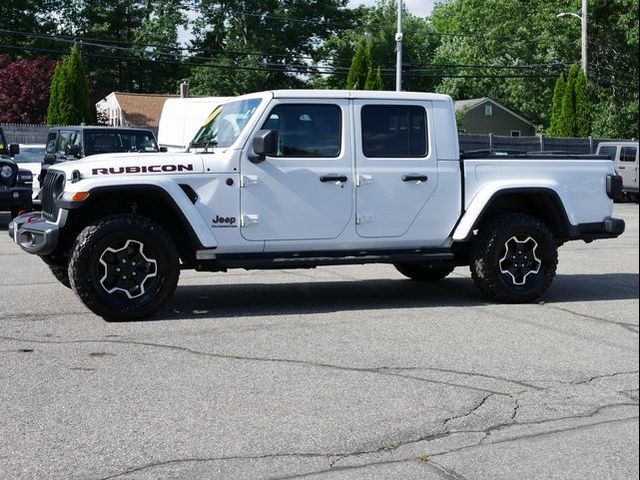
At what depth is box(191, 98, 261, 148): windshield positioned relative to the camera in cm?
866

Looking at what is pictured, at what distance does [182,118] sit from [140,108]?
32337 millimetres

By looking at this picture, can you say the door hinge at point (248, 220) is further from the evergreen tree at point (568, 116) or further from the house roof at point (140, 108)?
the house roof at point (140, 108)

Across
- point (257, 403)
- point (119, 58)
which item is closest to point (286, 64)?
point (119, 58)

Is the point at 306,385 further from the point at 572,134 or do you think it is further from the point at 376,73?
the point at 572,134

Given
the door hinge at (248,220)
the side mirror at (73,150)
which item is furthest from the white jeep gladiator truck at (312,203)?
the side mirror at (73,150)

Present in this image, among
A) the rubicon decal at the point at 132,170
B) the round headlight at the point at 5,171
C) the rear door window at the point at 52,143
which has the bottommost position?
the round headlight at the point at 5,171

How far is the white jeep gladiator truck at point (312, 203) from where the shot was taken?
8086 millimetres

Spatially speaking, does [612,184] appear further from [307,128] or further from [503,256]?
[307,128]

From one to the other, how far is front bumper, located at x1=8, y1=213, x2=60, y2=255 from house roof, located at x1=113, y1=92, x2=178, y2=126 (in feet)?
154

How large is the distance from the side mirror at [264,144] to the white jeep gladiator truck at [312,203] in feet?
0.06

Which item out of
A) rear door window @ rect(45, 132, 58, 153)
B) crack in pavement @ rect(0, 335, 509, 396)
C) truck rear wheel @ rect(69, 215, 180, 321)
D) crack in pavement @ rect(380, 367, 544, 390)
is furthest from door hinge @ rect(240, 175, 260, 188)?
rear door window @ rect(45, 132, 58, 153)

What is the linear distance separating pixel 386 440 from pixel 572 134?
1465 inches

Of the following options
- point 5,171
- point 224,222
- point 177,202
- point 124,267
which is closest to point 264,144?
point 224,222

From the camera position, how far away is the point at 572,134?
4034cm
